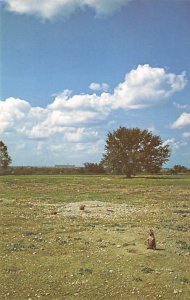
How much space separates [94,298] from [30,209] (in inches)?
478

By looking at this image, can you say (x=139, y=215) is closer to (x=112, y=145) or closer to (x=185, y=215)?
(x=185, y=215)

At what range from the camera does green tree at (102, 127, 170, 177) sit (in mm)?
17281

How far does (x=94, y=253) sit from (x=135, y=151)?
35.7ft

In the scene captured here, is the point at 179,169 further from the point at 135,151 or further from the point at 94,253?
the point at 135,151

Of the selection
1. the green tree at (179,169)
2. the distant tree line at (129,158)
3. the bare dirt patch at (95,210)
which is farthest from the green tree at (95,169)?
the green tree at (179,169)

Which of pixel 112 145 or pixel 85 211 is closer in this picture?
pixel 85 211

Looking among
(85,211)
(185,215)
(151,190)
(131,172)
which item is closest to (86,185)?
Result: (151,190)

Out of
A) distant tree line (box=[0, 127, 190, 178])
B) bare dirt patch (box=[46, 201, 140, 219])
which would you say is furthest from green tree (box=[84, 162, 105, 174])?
bare dirt patch (box=[46, 201, 140, 219])

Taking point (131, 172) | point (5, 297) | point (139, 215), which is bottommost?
point (5, 297)

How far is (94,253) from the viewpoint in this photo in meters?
12.2

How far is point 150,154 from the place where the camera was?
19672 millimetres

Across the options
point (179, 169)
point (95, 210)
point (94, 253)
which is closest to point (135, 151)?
point (95, 210)

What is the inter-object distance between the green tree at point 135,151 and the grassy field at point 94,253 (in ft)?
6.95

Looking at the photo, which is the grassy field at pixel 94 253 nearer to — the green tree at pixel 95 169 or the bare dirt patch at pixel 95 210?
the bare dirt patch at pixel 95 210
